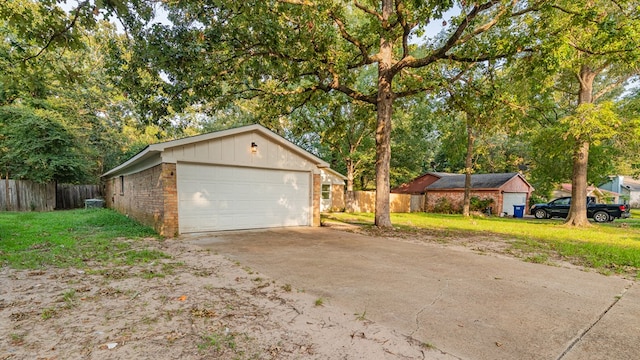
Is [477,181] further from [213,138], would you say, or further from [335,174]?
[213,138]

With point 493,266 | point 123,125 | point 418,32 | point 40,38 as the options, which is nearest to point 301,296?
point 493,266

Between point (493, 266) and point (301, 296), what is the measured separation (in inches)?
153

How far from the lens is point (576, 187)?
40.7 feet

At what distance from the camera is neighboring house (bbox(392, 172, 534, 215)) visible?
20391 millimetres

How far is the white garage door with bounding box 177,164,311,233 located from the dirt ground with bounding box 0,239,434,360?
4.02m

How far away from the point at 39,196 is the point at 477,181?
27.6 m

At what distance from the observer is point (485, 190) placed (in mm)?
20703

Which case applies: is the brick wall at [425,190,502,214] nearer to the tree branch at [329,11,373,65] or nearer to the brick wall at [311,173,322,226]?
the brick wall at [311,173,322,226]

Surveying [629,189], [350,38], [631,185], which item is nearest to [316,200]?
[350,38]

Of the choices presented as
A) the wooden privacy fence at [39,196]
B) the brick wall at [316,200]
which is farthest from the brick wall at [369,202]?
the wooden privacy fence at [39,196]

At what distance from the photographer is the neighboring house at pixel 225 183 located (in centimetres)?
796

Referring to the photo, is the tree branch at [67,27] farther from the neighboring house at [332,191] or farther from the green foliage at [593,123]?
the neighboring house at [332,191]

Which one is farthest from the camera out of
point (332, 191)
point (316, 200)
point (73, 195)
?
point (332, 191)

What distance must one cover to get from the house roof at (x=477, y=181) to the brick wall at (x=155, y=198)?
19.8 m
